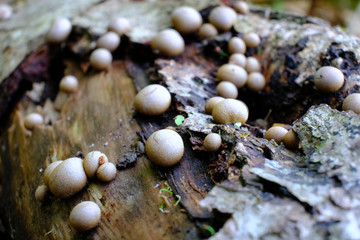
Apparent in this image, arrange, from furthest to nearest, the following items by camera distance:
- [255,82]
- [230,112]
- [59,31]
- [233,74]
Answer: [59,31]
[255,82]
[233,74]
[230,112]

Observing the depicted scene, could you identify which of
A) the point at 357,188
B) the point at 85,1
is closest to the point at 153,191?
the point at 357,188

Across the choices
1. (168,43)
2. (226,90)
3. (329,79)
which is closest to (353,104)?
(329,79)

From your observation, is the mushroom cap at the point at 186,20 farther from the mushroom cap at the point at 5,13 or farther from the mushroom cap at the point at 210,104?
the mushroom cap at the point at 5,13

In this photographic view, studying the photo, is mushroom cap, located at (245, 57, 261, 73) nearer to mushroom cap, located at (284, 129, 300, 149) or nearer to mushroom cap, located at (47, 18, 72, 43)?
mushroom cap, located at (284, 129, 300, 149)

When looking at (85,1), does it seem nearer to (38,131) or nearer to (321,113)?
(38,131)

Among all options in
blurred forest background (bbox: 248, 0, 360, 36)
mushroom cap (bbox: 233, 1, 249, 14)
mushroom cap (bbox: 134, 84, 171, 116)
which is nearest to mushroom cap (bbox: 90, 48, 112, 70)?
mushroom cap (bbox: 134, 84, 171, 116)

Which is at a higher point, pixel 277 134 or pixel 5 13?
pixel 277 134

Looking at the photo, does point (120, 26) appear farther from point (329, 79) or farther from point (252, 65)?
point (329, 79)

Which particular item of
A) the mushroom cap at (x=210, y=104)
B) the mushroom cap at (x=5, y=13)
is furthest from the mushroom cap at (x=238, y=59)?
the mushroom cap at (x=5, y=13)
